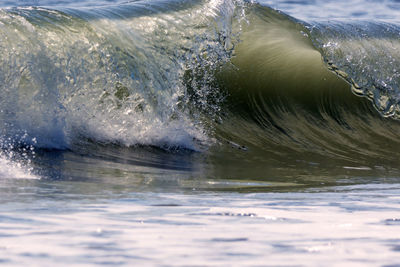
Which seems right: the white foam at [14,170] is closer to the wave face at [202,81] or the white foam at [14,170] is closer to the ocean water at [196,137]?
the ocean water at [196,137]

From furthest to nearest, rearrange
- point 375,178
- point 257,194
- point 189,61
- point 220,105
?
point 220,105, point 189,61, point 375,178, point 257,194

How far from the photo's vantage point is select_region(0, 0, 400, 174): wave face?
4.99 metres

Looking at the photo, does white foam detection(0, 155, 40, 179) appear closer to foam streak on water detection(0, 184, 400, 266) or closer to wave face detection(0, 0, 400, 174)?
foam streak on water detection(0, 184, 400, 266)

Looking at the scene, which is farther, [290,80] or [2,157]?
[290,80]

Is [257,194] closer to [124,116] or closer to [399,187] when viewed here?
[399,187]

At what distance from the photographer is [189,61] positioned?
19.5 feet

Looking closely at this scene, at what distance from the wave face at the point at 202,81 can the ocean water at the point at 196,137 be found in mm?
15

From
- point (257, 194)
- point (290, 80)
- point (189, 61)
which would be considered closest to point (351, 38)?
point (290, 80)

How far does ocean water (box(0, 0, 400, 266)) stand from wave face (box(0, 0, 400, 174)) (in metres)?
0.02

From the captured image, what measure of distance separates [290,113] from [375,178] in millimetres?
2596

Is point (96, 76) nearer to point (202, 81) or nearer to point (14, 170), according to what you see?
point (202, 81)

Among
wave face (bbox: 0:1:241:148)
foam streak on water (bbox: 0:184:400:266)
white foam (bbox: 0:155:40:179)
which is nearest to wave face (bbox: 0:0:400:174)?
wave face (bbox: 0:1:241:148)

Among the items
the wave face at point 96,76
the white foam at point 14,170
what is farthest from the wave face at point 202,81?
A: the white foam at point 14,170

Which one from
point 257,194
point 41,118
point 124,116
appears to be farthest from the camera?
point 124,116
